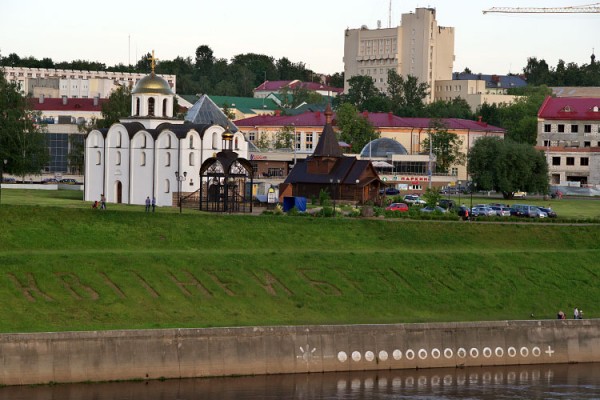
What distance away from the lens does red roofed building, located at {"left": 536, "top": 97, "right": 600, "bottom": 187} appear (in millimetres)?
165125

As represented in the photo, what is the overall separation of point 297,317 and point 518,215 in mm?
40689

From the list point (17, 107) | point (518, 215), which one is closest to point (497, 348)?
point (518, 215)

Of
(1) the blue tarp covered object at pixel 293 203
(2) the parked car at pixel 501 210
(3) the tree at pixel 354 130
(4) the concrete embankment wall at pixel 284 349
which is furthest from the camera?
(3) the tree at pixel 354 130

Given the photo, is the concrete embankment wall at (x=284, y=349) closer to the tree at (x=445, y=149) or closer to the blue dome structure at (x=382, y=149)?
the blue dome structure at (x=382, y=149)

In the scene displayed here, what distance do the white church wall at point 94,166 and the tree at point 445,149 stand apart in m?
61.9

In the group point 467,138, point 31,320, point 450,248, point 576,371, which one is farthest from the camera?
point 467,138

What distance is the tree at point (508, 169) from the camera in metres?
136

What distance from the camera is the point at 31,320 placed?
58156mm

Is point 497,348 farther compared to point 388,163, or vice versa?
point 388,163

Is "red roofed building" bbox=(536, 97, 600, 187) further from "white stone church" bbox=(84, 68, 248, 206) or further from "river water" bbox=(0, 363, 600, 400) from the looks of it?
"river water" bbox=(0, 363, 600, 400)

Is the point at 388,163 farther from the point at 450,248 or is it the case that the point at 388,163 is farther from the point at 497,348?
the point at 497,348

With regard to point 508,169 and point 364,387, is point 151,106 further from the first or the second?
point 364,387

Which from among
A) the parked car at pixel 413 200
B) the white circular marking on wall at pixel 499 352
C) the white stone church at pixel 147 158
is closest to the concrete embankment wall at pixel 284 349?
the white circular marking on wall at pixel 499 352

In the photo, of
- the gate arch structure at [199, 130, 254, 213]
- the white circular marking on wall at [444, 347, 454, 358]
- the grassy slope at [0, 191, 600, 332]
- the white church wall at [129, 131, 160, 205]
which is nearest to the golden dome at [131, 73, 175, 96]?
the white church wall at [129, 131, 160, 205]
